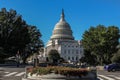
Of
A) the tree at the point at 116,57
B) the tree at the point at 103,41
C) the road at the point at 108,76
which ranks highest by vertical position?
the tree at the point at 103,41

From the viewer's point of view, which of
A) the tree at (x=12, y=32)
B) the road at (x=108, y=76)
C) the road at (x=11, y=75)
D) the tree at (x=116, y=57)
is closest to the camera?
the road at (x=11, y=75)

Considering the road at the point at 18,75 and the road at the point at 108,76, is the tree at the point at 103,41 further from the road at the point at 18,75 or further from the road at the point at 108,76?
the road at the point at 18,75

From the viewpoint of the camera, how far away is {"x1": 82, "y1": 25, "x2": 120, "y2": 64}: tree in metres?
77.9

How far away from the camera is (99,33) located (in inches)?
3100

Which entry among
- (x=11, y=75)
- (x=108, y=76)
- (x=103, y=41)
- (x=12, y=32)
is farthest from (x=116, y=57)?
(x=11, y=75)

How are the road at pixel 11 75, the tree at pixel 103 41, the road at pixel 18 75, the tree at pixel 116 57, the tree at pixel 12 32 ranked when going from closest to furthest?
the road at pixel 11 75, the road at pixel 18 75, the tree at pixel 12 32, the tree at pixel 103 41, the tree at pixel 116 57

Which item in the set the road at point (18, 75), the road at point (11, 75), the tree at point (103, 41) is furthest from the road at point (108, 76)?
the tree at point (103, 41)

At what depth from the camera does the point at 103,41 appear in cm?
7662

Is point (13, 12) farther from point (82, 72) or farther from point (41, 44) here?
point (82, 72)

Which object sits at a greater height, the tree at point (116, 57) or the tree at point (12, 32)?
the tree at point (12, 32)

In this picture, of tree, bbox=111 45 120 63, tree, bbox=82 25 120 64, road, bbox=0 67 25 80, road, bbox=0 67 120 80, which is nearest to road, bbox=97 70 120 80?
road, bbox=0 67 120 80

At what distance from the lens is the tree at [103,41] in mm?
77875

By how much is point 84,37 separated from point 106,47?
300 inches

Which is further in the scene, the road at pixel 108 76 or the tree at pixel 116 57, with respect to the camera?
the tree at pixel 116 57
